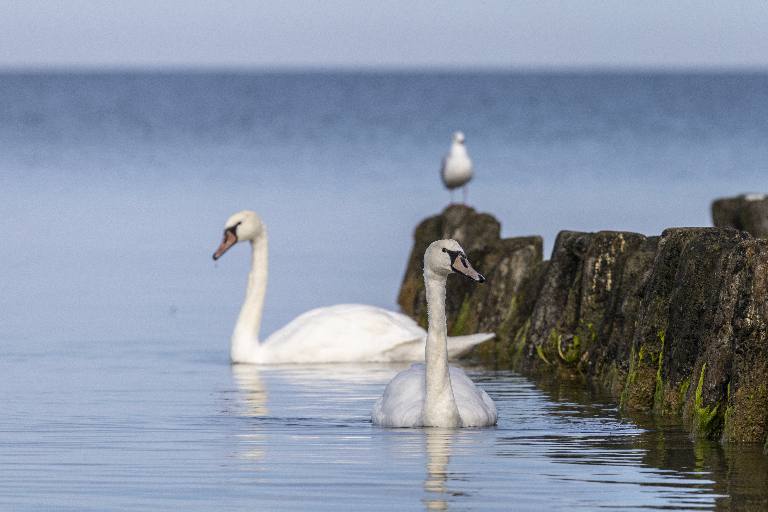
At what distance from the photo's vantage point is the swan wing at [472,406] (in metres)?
11.0

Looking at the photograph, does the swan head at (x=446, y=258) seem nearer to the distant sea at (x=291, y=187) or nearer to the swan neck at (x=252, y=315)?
the swan neck at (x=252, y=315)

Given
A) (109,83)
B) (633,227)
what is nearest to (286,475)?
(633,227)

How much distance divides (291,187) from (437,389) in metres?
34.2

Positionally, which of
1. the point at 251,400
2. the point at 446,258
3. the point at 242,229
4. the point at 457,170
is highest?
the point at 457,170

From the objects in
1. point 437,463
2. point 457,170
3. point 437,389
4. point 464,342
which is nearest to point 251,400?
point 437,389

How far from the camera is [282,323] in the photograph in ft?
65.0

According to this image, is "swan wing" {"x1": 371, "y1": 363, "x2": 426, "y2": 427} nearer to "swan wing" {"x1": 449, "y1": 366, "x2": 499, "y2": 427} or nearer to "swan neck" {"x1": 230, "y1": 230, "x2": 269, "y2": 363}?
"swan wing" {"x1": 449, "y1": 366, "x2": 499, "y2": 427}

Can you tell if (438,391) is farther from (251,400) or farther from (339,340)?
(339,340)

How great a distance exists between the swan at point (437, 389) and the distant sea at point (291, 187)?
20.8 feet

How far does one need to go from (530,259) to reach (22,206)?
75.6 feet

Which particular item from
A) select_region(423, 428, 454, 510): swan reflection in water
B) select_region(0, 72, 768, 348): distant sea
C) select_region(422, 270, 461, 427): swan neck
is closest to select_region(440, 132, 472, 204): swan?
select_region(0, 72, 768, 348): distant sea

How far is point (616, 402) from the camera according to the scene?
1233cm

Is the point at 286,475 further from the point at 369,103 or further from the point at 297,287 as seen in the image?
the point at 369,103

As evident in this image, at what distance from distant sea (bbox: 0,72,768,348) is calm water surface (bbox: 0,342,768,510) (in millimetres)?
4791
